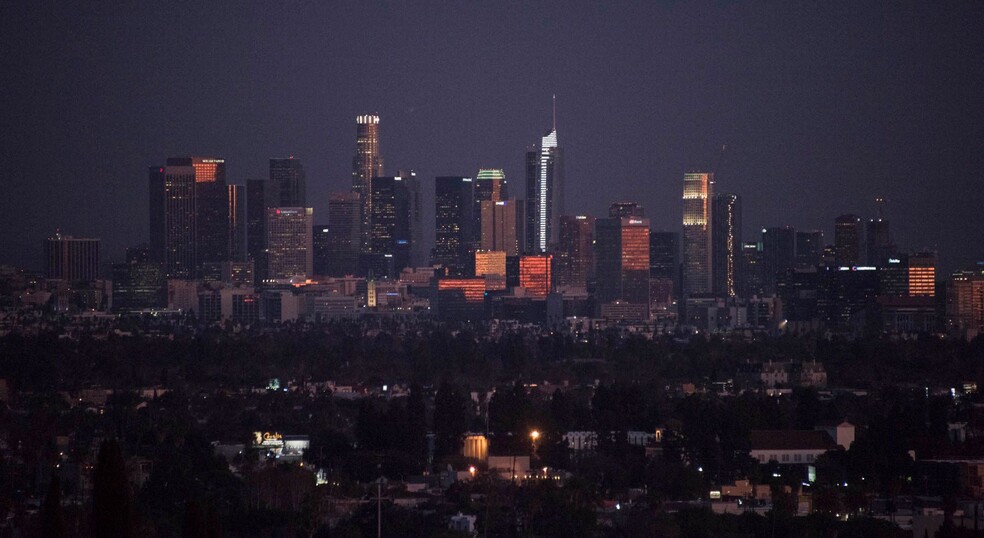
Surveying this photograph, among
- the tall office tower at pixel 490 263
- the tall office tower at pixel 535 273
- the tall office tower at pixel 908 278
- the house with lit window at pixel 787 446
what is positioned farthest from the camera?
the tall office tower at pixel 490 263

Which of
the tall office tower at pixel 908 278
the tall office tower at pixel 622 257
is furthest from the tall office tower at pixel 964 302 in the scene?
the tall office tower at pixel 622 257

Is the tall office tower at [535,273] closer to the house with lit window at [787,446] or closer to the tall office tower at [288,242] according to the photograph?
the tall office tower at [288,242]

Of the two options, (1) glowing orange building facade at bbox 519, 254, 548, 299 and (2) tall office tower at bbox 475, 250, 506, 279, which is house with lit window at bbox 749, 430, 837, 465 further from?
(2) tall office tower at bbox 475, 250, 506, 279

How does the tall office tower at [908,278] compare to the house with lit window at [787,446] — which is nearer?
the house with lit window at [787,446]

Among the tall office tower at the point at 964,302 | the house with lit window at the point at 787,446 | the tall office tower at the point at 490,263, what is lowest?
the house with lit window at the point at 787,446

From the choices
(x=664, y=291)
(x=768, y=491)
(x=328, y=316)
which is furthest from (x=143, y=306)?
(x=768, y=491)

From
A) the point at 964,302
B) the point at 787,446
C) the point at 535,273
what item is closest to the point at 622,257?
the point at 535,273
